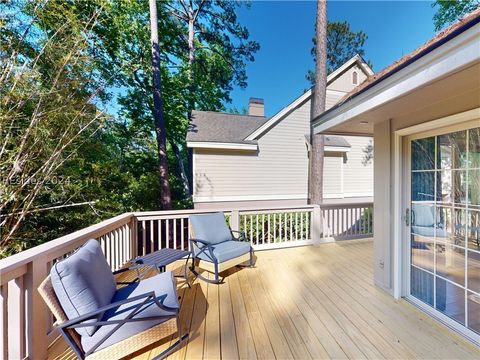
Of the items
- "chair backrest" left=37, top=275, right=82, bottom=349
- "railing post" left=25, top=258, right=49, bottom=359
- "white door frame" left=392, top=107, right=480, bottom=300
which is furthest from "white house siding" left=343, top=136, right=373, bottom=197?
"railing post" left=25, top=258, right=49, bottom=359

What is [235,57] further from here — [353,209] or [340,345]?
[340,345]

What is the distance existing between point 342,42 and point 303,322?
732 inches

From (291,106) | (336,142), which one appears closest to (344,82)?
(336,142)

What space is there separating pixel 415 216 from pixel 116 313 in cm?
334

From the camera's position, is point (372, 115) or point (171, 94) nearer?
point (372, 115)

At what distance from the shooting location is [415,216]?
8.55 feet

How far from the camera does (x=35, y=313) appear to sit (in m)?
1.65

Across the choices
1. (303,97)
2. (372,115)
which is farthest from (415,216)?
(303,97)

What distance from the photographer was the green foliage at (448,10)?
8.80 metres

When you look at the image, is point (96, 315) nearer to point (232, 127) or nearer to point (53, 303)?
point (53, 303)

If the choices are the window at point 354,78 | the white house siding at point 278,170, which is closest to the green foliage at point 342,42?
the window at point 354,78

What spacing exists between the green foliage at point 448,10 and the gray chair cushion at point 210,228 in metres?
12.1

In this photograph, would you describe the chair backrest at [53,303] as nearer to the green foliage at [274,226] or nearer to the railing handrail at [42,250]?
the railing handrail at [42,250]

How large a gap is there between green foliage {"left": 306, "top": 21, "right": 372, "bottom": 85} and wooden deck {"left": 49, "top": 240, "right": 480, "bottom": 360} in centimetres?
1584
